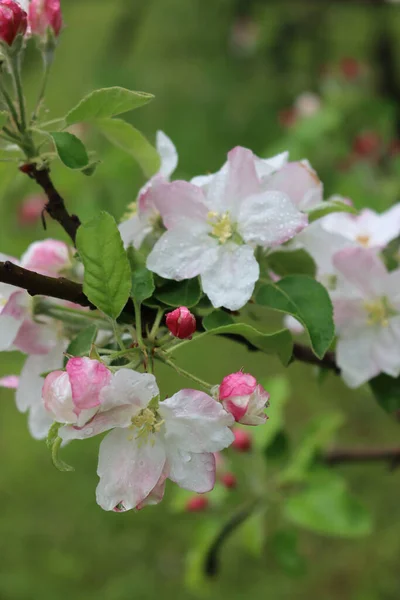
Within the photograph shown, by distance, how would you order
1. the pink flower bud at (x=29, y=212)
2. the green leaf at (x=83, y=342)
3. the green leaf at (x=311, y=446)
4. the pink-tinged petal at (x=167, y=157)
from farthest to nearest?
the pink flower bud at (x=29, y=212) → the green leaf at (x=311, y=446) → the pink-tinged petal at (x=167, y=157) → the green leaf at (x=83, y=342)

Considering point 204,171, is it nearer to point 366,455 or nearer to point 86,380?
point 366,455

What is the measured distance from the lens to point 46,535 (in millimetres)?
2154

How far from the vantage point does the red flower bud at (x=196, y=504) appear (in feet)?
4.22

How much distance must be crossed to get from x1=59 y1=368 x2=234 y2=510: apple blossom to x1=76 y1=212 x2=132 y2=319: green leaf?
7 centimetres

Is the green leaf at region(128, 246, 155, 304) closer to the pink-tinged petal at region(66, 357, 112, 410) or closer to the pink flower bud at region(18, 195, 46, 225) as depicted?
the pink-tinged petal at region(66, 357, 112, 410)

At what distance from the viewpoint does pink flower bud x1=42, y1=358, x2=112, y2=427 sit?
18.2 inches

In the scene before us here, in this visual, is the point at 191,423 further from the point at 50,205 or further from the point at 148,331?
the point at 50,205

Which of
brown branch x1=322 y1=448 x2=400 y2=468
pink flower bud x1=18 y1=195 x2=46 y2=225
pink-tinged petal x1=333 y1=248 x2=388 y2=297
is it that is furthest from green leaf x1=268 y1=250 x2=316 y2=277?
pink flower bud x1=18 y1=195 x2=46 y2=225

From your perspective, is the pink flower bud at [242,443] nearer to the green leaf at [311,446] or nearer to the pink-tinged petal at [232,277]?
the green leaf at [311,446]

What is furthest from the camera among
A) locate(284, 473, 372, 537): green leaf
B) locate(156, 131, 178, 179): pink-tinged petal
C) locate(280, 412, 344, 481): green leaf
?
locate(280, 412, 344, 481): green leaf

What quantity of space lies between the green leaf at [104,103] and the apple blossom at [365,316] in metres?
0.24

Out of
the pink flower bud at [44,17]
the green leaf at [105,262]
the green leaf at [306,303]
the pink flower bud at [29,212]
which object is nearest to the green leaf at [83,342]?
the green leaf at [105,262]

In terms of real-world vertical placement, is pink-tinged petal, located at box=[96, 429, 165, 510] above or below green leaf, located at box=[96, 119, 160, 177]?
below

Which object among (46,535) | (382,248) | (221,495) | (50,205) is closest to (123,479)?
(50,205)
